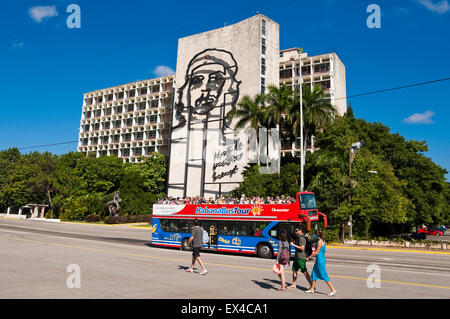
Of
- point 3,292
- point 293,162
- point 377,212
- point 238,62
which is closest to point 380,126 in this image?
point 293,162

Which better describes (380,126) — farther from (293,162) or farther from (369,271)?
(369,271)

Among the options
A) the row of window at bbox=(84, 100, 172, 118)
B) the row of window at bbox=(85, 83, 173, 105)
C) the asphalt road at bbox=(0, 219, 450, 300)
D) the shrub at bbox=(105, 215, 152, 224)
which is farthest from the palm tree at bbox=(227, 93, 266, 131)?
the row of window at bbox=(85, 83, 173, 105)

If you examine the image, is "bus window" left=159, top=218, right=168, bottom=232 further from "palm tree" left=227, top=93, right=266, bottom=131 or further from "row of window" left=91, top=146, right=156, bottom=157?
"row of window" left=91, top=146, right=156, bottom=157

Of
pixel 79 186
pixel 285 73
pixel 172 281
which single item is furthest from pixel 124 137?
pixel 172 281

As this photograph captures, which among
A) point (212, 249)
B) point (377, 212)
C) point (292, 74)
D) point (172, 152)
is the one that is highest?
point (292, 74)

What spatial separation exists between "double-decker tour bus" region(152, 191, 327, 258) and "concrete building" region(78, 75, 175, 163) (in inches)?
2823

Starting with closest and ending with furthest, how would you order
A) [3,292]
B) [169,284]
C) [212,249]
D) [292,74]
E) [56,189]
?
1. [3,292]
2. [169,284]
3. [212,249]
4. [56,189]
5. [292,74]

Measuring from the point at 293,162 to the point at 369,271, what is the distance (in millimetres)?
31111

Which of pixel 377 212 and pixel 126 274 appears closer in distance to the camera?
pixel 126 274

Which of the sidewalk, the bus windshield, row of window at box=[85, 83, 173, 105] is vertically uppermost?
row of window at box=[85, 83, 173, 105]

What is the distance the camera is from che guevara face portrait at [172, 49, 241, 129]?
6128cm

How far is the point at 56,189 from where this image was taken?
220 feet

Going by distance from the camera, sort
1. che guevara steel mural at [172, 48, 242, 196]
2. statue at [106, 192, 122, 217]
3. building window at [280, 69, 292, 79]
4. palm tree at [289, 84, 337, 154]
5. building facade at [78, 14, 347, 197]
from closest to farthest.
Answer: palm tree at [289, 84, 337, 154]
statue at [106, 192, 122, 217]
building facade at [78, 14, 347, 197]
che guevara steel mural at [172, 48, 242, 196]
building window at [280, 69, 292, 79]
